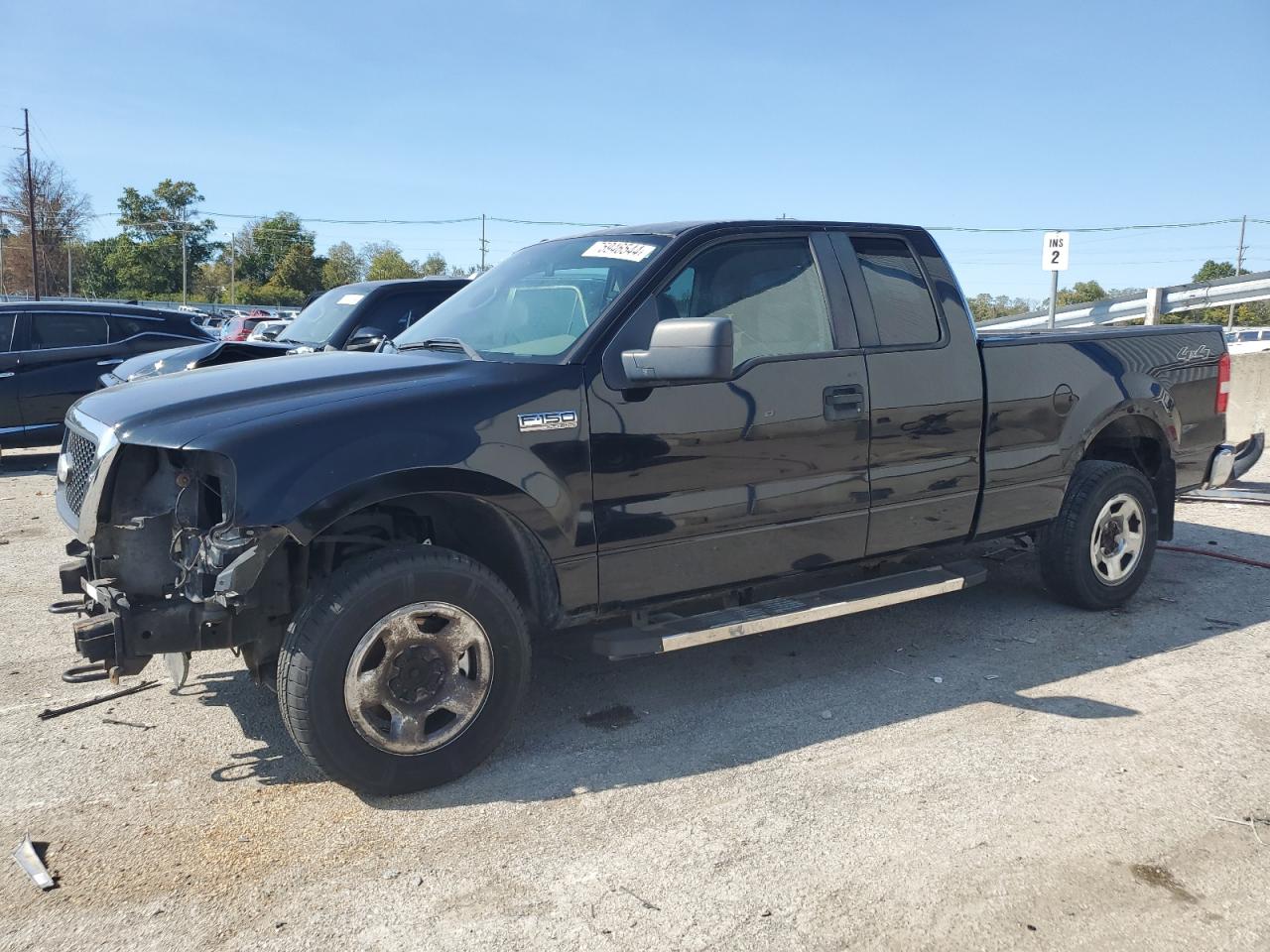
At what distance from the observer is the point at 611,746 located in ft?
12.6

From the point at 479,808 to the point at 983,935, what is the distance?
164 cm

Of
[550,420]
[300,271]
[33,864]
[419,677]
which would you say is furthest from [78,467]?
[300,271]

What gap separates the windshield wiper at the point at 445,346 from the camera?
13.0 feet

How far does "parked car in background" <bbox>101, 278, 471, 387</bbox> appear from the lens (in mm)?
8750

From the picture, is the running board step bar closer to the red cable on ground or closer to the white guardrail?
the red cable on ground

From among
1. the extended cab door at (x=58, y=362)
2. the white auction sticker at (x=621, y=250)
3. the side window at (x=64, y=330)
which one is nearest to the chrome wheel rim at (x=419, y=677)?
the white auction sticker at (x=621, y=250)

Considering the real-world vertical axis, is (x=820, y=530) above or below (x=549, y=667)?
above

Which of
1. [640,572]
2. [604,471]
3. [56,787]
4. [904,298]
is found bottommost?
[56,787]

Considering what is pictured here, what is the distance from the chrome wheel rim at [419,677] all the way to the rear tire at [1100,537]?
133 inches

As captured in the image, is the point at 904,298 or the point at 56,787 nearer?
the point at 56,787

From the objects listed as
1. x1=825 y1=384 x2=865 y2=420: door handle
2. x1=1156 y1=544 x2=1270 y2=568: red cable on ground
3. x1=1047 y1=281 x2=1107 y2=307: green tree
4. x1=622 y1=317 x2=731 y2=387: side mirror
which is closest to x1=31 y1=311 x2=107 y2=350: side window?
x1=622 y1=317 x2=731 y2=387: side mirror

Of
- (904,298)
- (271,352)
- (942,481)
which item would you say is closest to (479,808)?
(942,481)

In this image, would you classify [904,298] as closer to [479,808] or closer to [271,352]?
[479,808]

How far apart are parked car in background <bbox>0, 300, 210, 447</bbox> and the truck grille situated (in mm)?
7825
